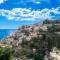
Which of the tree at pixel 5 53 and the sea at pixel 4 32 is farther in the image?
the sea at pixel 4 32

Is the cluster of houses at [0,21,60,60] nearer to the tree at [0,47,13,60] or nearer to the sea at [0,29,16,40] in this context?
the sea at [0,29,16,40]

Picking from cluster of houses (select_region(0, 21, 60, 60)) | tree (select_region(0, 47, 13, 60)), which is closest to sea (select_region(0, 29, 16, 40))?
cluster of houses (select_region(0, 21, 60, 60))

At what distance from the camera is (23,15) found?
696 centimetres

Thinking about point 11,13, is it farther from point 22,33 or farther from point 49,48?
point 49,48

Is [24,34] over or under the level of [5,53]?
over

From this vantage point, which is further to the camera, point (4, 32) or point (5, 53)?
point (4, 32)

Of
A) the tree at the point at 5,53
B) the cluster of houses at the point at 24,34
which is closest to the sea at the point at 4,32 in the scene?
the cluster of houses at the point at 24,34

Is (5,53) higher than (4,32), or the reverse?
(4,32)

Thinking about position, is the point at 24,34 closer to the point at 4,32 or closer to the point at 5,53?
the point at 4,32

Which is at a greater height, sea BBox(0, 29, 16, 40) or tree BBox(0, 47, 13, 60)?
sea BBox(0, 29, 16, 40)

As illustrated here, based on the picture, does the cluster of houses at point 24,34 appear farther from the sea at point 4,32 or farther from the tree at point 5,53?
the tree at point 5,53

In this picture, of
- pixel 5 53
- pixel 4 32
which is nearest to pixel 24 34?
pixel 4 32

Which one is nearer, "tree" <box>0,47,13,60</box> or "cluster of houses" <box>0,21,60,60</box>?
"tree" <box>0,47,13,60</box>

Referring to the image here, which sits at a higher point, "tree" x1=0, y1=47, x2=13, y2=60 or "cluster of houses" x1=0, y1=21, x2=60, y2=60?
"cluster of houses" x1=0, y1=21, x2=60, y2=60
